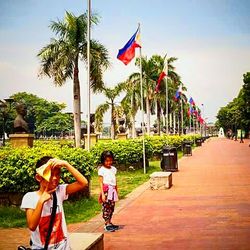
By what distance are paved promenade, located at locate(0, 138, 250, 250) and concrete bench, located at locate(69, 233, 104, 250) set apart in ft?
4.12

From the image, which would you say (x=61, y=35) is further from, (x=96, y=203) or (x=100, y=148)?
(x=96, y=203)

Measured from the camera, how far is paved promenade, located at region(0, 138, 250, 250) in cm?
594

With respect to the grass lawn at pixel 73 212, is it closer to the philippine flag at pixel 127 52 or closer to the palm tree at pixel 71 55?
the philippine flag at pixel 127 52

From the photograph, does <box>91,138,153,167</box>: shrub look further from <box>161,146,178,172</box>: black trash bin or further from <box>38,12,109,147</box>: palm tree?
<box>38,12,109,147</box>: palm tree

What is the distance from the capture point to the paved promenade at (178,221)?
594cm

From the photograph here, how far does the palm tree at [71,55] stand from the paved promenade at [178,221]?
13.8 meters

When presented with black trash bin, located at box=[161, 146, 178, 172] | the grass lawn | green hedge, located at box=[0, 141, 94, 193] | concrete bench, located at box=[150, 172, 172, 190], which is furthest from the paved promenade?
black trash bin, located at box=[161, 146, 178, 172]

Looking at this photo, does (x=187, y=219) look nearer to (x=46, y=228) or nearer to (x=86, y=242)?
(x=86, y=242)

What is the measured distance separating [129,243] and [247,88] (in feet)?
158

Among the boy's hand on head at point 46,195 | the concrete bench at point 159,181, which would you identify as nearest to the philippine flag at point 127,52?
the concrete bench at point 159,181

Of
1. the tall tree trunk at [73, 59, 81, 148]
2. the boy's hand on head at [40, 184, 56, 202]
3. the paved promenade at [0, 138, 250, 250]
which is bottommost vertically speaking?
the paved promenade at [0, 138, 250, 250]

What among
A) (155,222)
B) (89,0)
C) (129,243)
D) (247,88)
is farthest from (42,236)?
(247,88)

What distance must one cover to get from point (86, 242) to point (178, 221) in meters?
3.42

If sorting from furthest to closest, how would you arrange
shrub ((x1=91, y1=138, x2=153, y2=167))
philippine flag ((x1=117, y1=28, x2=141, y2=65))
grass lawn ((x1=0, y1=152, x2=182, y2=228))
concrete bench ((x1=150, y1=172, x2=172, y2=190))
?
shrub ((x1=91, y1=138, x2=153, y2=167)) < philippine flag ((x1=117, y1=28, x2=141, y2=65)) < concrete bench ((x1=150, y1=172, x2=172, y2=190)) < grass lawn ((x1=0, y1=152, x2=182, y2=228))
